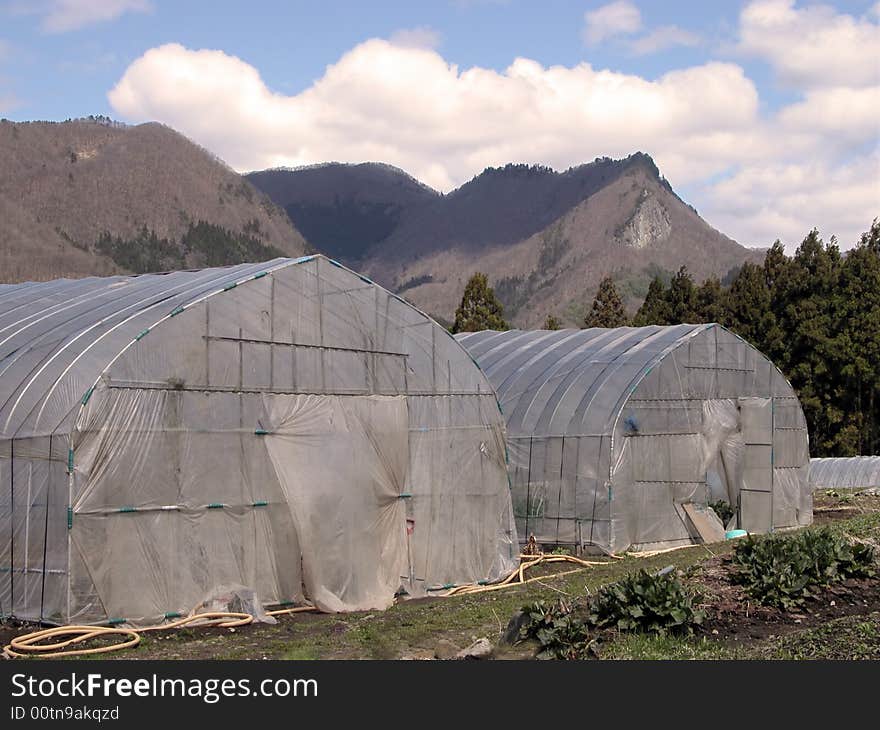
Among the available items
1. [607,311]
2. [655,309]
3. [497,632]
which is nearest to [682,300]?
[655,309]

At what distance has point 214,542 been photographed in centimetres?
1722

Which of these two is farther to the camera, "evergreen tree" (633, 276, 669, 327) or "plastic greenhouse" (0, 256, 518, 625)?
"evergreen tree" (633, 276, 669, 327)

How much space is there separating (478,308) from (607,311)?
27.2 feet

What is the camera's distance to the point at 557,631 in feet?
40.2

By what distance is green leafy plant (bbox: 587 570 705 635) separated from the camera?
12.5 metres

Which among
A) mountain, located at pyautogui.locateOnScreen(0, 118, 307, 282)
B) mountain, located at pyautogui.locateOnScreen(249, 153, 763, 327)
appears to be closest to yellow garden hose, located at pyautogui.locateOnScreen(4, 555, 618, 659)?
mountain, located at pyautogui.locateOnScreen(0, 118, 307, 282)

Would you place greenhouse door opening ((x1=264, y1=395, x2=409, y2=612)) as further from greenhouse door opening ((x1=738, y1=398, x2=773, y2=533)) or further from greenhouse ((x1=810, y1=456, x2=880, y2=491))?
greenhouse ((x1=810, y1=456, x2=880, y2=491))

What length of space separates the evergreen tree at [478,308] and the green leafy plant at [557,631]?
4626 cm

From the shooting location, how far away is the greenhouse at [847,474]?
4309 cm

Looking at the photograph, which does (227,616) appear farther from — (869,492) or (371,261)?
(371,261)

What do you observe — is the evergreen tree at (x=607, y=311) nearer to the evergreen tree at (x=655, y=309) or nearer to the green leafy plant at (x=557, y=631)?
the evergreen tree at (x=655, y=309)

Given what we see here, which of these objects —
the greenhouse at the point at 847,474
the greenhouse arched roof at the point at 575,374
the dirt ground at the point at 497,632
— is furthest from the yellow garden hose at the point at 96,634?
the greenhouse at the point at 847,474

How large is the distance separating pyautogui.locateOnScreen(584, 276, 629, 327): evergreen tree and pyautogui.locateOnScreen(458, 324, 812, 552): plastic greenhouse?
100 feet

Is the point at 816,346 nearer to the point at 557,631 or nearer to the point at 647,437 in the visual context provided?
the point at 647,437
